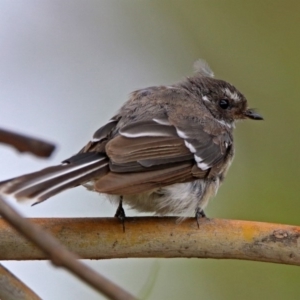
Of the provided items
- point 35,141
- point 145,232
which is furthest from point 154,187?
point 35,141

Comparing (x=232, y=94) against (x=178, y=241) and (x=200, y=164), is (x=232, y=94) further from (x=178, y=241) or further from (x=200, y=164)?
(x=178, y=241)

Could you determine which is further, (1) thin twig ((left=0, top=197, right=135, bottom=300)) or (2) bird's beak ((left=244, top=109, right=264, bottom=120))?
(2) bird's beak ((left=244, top=109, right=264, bottom=120))

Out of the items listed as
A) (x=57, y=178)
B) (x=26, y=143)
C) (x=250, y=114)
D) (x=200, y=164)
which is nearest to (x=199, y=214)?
(x=200, y=164)

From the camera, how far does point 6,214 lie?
80 centimetres

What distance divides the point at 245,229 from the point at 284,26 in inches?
160

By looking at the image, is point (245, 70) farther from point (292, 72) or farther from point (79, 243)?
point (79, 243)

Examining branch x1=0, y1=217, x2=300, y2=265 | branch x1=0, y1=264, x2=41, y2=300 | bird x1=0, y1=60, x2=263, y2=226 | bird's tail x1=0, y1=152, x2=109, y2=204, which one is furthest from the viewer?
bird x1=0, y1=60, x2=263, y2=226

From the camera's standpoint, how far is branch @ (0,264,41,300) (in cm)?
167

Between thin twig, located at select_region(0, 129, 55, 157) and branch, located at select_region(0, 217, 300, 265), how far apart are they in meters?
1.55

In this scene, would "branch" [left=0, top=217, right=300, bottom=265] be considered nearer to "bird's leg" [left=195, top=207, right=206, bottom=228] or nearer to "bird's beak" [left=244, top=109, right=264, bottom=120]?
"bird's leg" [left=195, top=207, right=206, bottom=228]

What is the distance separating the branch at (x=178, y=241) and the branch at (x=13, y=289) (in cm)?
63

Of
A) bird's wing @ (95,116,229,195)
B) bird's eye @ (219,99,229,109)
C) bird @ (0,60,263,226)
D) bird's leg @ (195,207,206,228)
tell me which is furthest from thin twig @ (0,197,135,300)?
bird's eye @ (219,99,229,109)

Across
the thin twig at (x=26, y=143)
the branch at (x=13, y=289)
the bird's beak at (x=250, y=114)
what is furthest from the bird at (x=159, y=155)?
the thin twig at (x=26, y=143)

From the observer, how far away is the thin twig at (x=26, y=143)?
89 cm
